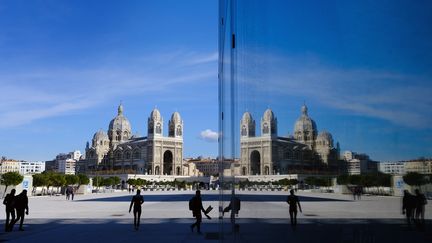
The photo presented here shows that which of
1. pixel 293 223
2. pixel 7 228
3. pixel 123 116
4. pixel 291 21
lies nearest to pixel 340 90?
pixel 291 21

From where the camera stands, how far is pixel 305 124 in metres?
1.26

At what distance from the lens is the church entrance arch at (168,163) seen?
105875 millimetres

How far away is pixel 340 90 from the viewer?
3.41 ft

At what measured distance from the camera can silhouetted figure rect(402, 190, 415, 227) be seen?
879 millimetres

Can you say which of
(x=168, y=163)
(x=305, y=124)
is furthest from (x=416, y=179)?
(x=168, y=163)

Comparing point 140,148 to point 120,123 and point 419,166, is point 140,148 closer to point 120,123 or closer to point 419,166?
point 120,123

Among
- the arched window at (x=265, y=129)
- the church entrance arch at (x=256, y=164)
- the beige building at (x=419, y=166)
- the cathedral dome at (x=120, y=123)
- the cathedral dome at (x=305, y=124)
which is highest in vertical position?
Answer: the cathedral dome at (x=120, y=123)

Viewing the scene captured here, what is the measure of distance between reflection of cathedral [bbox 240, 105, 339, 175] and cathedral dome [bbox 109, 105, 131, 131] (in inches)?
4566

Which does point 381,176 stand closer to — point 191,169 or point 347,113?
point 347,113

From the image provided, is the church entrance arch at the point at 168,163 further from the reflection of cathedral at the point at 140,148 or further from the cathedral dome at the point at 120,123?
the cathedral dome at the point at 120,123

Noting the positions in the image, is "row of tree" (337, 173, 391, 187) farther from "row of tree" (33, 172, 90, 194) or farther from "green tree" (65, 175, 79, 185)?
"green tree" (65, 175, 79, 185)

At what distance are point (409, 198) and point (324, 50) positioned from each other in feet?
1.38

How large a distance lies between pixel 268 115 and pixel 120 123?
117 metres

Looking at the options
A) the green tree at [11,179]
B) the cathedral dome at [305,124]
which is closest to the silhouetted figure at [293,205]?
the cathedral dome at [305,124]
